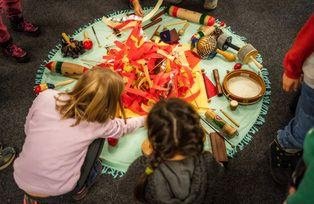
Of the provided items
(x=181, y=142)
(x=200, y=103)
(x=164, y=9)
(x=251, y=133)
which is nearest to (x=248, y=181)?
(x=251, y=133)

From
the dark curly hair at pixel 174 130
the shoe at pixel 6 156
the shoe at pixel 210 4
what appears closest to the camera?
the dark curly hair at pixel 174 130

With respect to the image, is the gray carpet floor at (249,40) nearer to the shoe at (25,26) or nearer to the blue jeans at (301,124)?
the shoe at (25,26)

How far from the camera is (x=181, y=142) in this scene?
1.46 metres

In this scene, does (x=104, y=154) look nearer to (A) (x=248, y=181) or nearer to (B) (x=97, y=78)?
(B) (x=97, y=78)

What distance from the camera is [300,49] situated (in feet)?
5.23

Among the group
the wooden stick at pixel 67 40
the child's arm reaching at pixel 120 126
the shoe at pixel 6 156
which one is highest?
the child's arm reaching at pixel 120 126

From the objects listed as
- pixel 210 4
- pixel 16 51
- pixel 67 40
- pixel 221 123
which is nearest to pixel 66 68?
pixel 67 40

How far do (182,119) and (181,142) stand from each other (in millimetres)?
88

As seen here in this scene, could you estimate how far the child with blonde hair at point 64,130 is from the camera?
67.9 inches

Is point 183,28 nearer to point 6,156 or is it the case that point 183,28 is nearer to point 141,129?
point 141,129

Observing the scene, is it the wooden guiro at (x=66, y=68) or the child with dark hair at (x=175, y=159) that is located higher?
the child with dark hair at (x=175, y=159)

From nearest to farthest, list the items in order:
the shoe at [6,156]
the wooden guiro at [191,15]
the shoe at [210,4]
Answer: the shoe at [6,156] < the wooden guiro at [191,15] < the shoe at [210,4]

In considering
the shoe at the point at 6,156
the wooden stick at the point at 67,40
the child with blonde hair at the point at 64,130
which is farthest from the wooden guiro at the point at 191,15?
the shoe at the point at 6,156

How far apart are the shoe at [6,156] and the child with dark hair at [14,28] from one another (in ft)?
2.49
